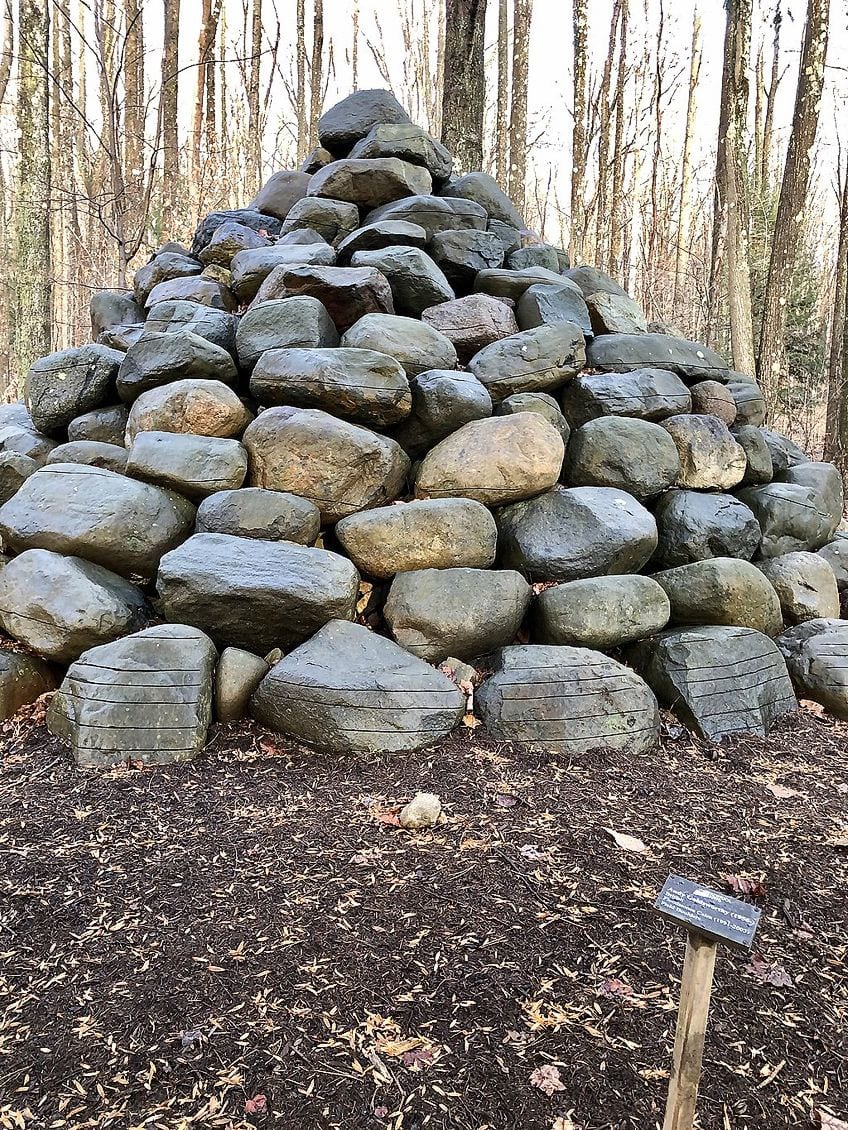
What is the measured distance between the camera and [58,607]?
384 cm

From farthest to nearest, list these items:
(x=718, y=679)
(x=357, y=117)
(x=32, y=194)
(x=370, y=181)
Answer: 1. (x=32, y=194)
2. (x=357, y=117)
3. (x=370, y=181)
4. (x=718, y=679)

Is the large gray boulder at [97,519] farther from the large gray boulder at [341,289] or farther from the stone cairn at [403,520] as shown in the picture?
the large gray boulder at [341,289]

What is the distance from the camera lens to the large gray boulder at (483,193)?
6.64 meters

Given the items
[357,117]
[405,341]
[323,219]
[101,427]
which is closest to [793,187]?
[357,117]

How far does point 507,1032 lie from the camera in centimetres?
198

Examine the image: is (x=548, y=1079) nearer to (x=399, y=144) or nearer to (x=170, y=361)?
(x=170, y=361)

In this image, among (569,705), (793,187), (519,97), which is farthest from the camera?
(519,97)

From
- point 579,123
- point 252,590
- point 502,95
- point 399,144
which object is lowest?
point 252,590

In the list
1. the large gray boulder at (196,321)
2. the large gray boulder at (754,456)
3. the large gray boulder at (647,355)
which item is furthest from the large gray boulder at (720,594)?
the large gray boulder at (196,321)

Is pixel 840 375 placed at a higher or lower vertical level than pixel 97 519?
higher

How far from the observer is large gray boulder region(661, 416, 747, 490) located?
16.6ft

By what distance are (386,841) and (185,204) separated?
13846mm

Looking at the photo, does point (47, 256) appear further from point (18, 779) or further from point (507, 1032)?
point (507, 1032)

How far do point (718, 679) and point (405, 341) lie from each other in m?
2.91
